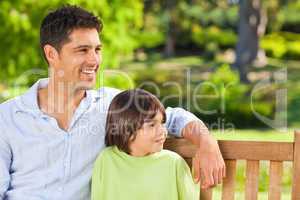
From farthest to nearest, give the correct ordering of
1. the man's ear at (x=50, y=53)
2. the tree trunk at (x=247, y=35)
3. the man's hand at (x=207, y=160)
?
the tree trunk at (x=247, y=35), the man's ear at (x=50, y=53), the man's hand at (x=207, y=160)

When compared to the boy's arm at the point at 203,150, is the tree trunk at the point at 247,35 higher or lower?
higher

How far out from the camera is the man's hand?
8.35ft

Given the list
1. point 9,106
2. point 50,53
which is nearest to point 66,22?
point 50,53

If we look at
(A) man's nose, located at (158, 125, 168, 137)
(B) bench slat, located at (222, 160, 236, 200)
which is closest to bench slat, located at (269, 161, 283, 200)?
(B) bench slat, located at (222, 160, 236, 200)

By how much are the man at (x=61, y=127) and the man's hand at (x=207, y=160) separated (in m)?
0.03

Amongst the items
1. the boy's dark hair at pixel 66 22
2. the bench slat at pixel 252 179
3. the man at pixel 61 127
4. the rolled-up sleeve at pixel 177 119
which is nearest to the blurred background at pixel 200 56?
the bench slat at pixel 252 179

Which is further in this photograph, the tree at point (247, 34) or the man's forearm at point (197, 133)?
the tree at point (247, 34)

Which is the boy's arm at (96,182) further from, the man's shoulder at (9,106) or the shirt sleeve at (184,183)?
the man's shoulder at (9,106)

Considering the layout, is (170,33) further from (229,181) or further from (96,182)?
(96,182)

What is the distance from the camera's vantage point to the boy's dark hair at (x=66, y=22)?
272 centimetres

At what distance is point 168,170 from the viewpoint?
8.48 ft

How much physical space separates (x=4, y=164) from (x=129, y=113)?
0.57 m

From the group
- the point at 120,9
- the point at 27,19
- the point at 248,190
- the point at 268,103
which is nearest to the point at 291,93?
the point at 268,103

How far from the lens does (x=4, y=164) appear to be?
8.83ft
